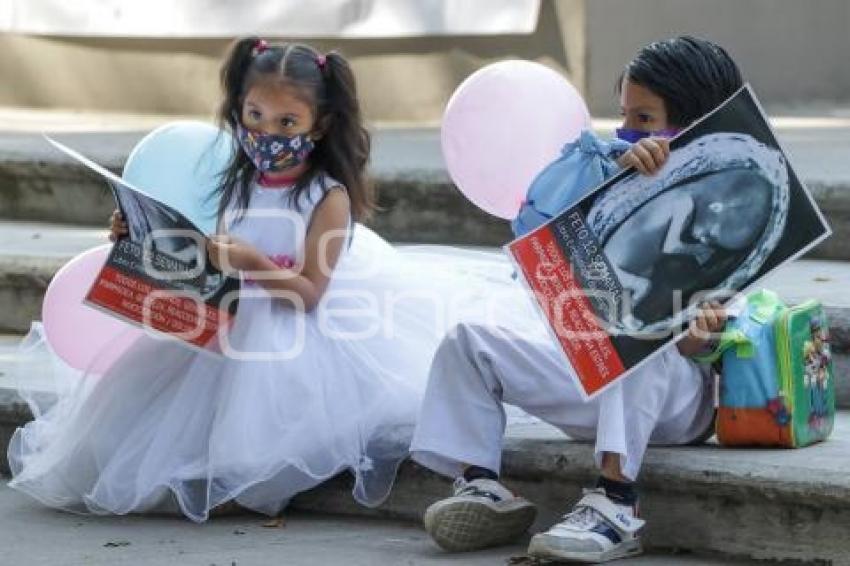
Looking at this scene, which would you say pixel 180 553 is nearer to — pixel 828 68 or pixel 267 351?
pixel 267 351

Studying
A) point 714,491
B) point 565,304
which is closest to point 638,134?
point 565,304

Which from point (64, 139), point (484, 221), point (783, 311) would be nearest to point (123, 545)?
point (783, 311)

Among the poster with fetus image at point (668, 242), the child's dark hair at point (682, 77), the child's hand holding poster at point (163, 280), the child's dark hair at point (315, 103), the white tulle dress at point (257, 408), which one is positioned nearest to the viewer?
the poster with fetus image at point (668, 242)

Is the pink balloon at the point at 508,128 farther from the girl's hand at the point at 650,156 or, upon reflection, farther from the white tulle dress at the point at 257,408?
the girl's hand at the point at 650,156

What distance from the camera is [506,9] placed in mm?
6977

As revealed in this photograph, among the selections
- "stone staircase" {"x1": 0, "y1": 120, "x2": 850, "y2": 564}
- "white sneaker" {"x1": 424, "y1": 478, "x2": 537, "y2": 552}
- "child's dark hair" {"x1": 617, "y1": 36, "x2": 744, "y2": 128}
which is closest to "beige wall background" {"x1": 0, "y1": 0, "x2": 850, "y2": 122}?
"stone staircase" {"x1": 0, "y1": 120, "x2": 850, "y2": 564}

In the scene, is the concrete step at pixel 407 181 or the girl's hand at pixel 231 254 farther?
the concrete step at pixel 407 181

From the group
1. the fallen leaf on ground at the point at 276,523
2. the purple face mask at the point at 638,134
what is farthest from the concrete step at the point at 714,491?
the purple face mask at the point at 638,134

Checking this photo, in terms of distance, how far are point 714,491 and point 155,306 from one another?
117 cm

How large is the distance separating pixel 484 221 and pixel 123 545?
1997 mm

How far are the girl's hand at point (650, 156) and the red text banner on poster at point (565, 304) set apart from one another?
195mm

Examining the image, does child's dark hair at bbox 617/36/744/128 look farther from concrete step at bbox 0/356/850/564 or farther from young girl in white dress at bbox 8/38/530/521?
young girl in white dress at bbox 8/38/530/521

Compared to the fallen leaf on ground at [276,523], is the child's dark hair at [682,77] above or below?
above

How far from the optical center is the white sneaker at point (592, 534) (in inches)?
136
